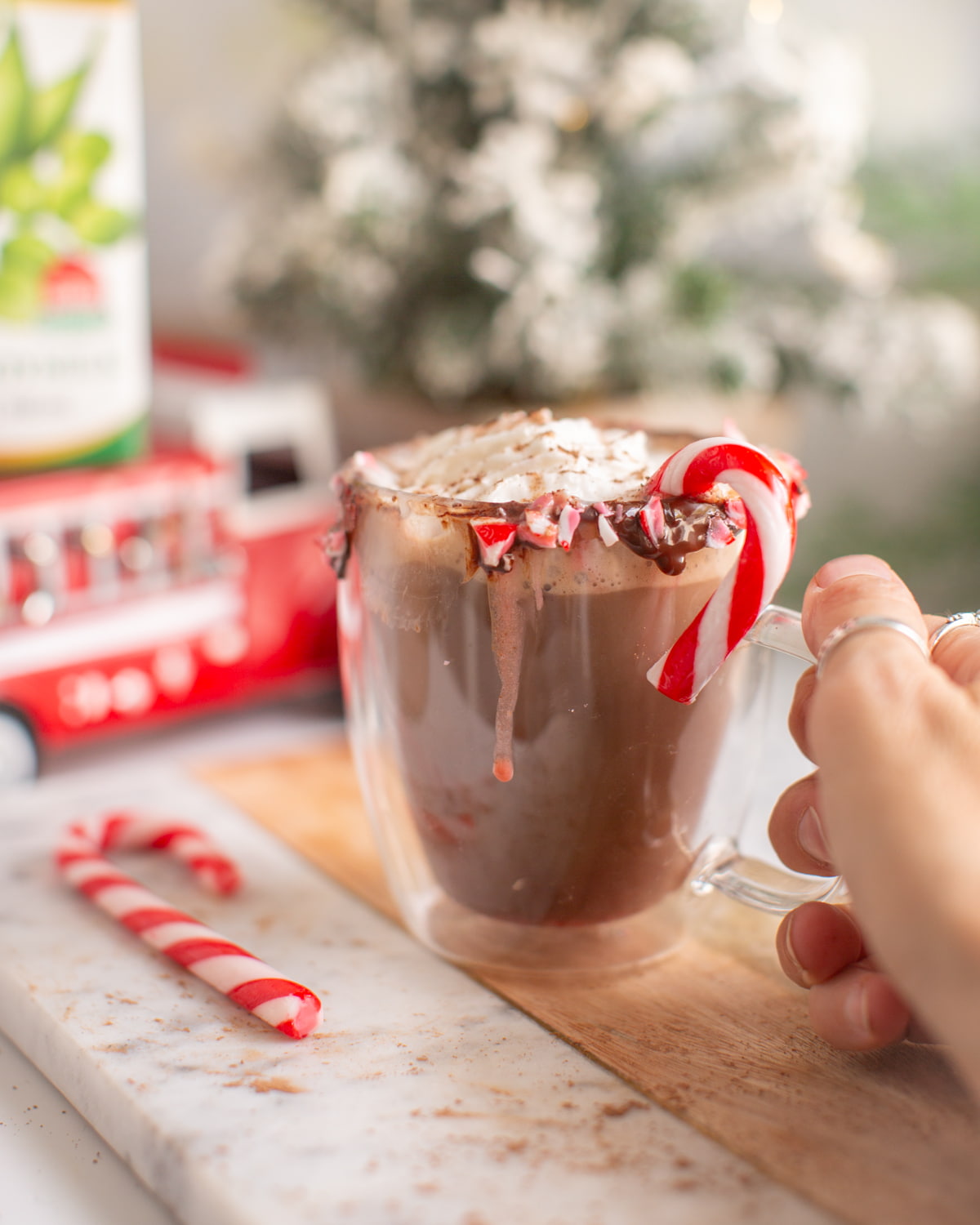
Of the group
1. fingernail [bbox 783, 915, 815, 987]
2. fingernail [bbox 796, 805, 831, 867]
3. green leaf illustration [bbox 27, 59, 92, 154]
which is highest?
green leaf illustration [bbox 27, 59, 92, 154]

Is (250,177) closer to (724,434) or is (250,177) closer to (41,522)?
(41,522)

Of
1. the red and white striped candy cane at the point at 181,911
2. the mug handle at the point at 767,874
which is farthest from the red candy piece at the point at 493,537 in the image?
the red and white striped candy cane at the point at 181,911

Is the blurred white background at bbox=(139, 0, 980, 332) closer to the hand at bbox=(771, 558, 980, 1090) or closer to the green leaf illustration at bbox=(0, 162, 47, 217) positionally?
the green leaf illustration at bbox=(0, 162, 47, 217)

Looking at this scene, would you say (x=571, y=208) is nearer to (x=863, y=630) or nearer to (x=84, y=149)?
(x=84, y=149)

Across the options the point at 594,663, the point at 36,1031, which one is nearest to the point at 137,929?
the point at 36,1031

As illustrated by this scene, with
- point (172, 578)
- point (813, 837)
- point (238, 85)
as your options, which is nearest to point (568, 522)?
point (813, 837)

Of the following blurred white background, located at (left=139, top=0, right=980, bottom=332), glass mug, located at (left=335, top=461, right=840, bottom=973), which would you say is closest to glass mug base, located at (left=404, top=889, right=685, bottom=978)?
glass mug, located at (left=335, top=461, right=840, bottom=973)

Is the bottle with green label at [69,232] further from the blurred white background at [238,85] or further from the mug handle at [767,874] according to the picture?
the mug handle at [767,874]
